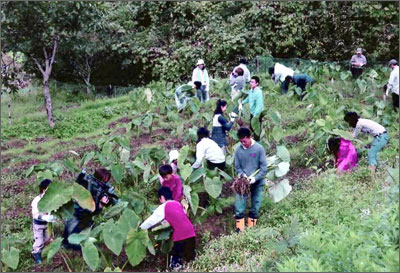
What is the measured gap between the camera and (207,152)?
673cm

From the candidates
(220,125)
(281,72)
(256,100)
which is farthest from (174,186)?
(281,72)

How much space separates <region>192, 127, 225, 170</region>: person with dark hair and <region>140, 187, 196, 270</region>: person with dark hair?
1375 mm

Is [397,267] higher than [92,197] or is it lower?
higher

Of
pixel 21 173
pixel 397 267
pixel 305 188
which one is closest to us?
pixel 397 267

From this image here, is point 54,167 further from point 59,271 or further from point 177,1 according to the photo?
point 177,1

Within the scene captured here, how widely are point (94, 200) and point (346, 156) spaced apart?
11.7 ft

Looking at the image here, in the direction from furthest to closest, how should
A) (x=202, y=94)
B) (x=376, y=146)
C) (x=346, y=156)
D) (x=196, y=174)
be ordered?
(x=202, y=94), (x=346, y=156), (x=376, y=146), (x=196, y=174)

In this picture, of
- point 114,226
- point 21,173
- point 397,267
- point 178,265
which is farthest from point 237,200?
point 21,173

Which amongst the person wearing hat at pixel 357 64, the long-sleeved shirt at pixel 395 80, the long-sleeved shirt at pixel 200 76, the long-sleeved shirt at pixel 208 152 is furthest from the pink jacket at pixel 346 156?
the person wearing hat at pixel 357 64

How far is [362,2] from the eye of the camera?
51.0 feet

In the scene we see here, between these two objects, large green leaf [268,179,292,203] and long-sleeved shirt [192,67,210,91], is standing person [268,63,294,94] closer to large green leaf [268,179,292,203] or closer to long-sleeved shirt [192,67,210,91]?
long-sleeved shirt [192,67,210,91]

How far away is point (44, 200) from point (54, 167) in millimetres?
2315

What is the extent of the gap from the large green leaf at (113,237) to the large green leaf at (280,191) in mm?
1907

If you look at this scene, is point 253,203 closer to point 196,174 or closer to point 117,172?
point 196,174
